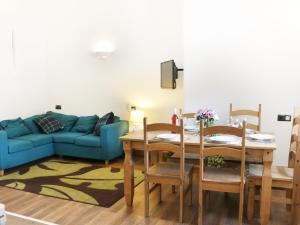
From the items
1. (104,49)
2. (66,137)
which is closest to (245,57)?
(104,49)

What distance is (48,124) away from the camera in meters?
5.61

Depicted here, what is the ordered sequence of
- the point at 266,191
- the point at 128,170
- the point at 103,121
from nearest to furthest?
the point at 266,191 → the point at 128,170 → the point at 103,121

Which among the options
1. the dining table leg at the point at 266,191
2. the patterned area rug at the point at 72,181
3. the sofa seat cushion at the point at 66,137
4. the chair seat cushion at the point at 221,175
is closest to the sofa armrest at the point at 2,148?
the patterned area rug at the point at 72,181

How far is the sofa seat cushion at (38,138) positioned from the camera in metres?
5.04

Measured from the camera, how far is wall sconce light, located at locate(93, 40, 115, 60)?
222 inches

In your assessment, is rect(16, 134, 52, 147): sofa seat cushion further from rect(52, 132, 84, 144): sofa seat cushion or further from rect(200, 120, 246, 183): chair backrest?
rect(200, 120, 246, 183): chair backrest

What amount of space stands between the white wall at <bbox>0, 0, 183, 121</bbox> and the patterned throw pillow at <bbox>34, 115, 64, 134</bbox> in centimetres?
49

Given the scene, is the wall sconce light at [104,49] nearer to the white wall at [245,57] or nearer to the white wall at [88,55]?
the white wall at [88,55]

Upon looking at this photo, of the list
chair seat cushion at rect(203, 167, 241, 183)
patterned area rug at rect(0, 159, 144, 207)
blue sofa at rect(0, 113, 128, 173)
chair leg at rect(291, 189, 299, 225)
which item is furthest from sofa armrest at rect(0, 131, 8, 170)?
chair leg at rect(291, 189, 299, 225)

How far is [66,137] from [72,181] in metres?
1.32

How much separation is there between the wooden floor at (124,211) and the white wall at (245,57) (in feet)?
3.94

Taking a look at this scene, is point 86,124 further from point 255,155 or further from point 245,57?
point 255,155

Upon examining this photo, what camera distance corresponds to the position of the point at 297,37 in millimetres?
3832

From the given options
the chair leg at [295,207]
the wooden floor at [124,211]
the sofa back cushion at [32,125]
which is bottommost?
the wooden floor at [124,211]
